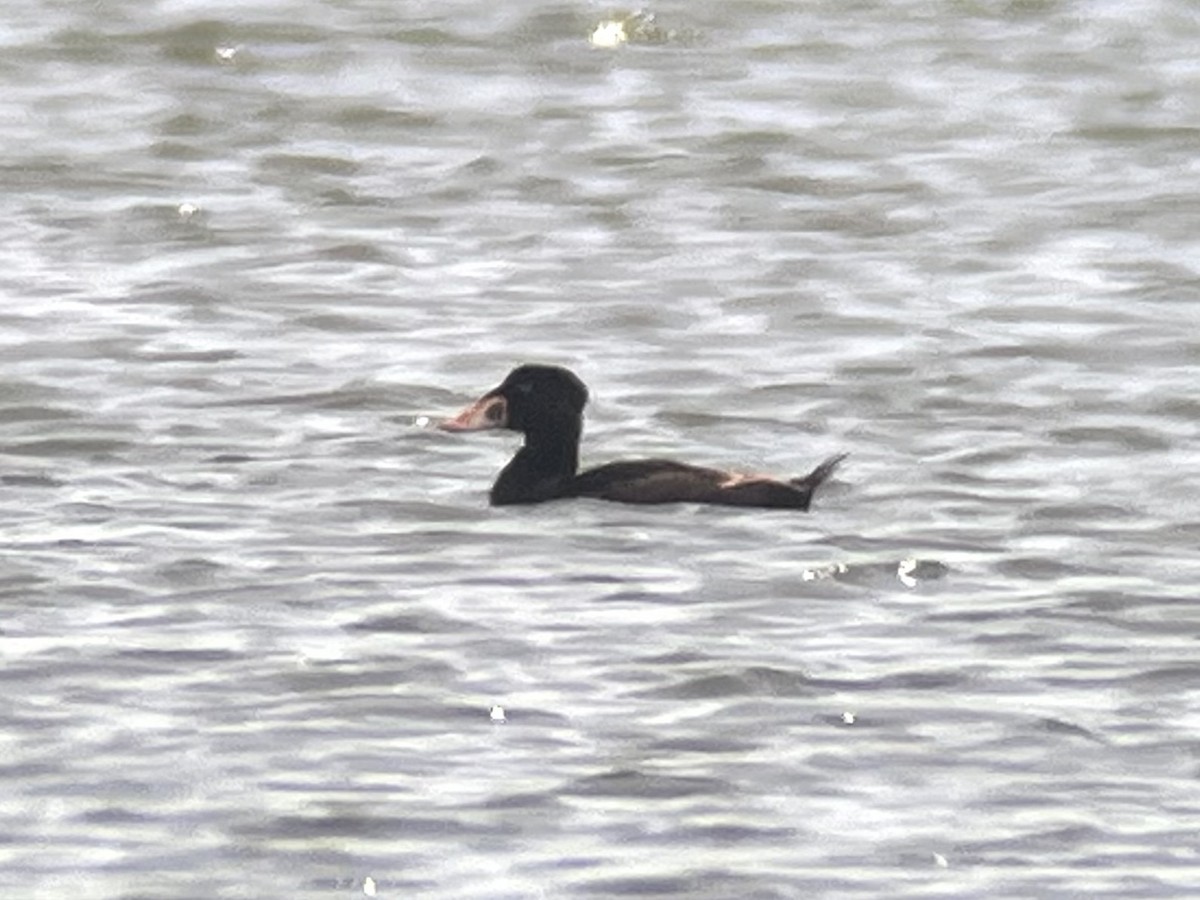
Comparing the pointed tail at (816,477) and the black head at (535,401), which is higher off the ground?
the black head at (535,401)

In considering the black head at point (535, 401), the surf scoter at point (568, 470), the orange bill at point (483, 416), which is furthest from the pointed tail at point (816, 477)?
the orange bill at point (483, 416)

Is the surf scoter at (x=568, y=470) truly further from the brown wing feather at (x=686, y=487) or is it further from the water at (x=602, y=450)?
the water at (x=602, y=450)

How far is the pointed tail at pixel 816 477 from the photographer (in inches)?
487

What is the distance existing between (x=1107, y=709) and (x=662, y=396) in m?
4.38

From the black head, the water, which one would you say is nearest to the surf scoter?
the black head

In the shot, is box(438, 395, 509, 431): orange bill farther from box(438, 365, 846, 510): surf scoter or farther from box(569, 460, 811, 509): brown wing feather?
box(569, 460, 811, 509): brown wing feather

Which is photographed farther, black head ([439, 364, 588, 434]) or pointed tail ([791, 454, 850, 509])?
black head ([439, 364, 588, 434])

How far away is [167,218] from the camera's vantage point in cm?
1777

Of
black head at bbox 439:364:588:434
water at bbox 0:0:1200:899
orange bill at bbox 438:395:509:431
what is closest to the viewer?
water at bbox 0:0:1200:899

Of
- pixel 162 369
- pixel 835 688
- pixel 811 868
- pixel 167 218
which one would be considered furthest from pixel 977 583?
pixel 167 218

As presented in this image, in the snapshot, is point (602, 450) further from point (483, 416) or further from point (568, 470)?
point (568, 470)

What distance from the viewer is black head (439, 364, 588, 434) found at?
12844 mm

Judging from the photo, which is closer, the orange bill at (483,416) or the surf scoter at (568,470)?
the surf scoter at (568,470)

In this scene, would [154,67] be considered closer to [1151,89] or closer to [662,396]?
[1151,89]
